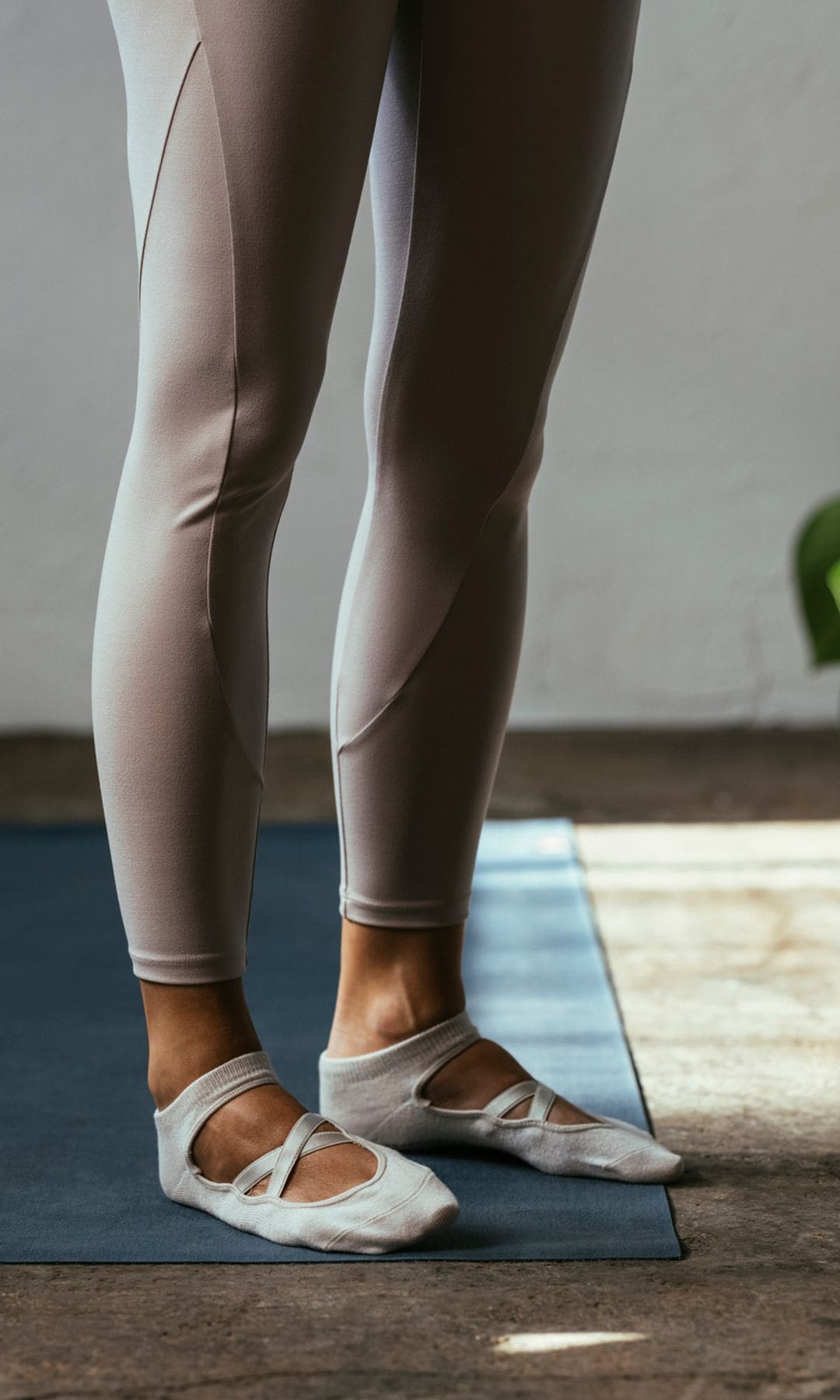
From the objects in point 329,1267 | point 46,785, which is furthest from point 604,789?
point 329,1267

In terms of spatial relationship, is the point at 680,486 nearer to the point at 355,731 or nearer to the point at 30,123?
the point at 30,123

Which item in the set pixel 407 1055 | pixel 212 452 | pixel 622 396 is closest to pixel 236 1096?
pixel 407 1055

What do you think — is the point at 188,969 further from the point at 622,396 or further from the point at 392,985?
the point at 622,396

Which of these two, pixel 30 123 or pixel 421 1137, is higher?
pixel 30 123

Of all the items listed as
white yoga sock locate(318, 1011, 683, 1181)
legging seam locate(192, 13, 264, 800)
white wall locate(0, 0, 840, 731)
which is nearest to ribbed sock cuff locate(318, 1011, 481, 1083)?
white yoga sock locate(318, 1011, 683, 1181)

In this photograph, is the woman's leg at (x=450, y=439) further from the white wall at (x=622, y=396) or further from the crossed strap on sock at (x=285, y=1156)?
the white wall at (x=622, y=396)

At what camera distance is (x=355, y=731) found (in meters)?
0.95

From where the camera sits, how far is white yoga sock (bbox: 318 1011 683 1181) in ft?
2.99

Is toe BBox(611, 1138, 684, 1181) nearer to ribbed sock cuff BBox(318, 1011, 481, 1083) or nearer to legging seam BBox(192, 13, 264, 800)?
ribbed sock cuff BBox(318, 1011, 481, 1083)

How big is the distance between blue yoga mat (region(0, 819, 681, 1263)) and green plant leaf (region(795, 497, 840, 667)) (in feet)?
1.45

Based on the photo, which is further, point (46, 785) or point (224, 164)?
point (46, 785)

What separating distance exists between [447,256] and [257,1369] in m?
0.63

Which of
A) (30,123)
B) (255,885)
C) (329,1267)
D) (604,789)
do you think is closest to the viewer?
(329,1267)

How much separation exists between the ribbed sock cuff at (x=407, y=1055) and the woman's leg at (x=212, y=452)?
0.12m
